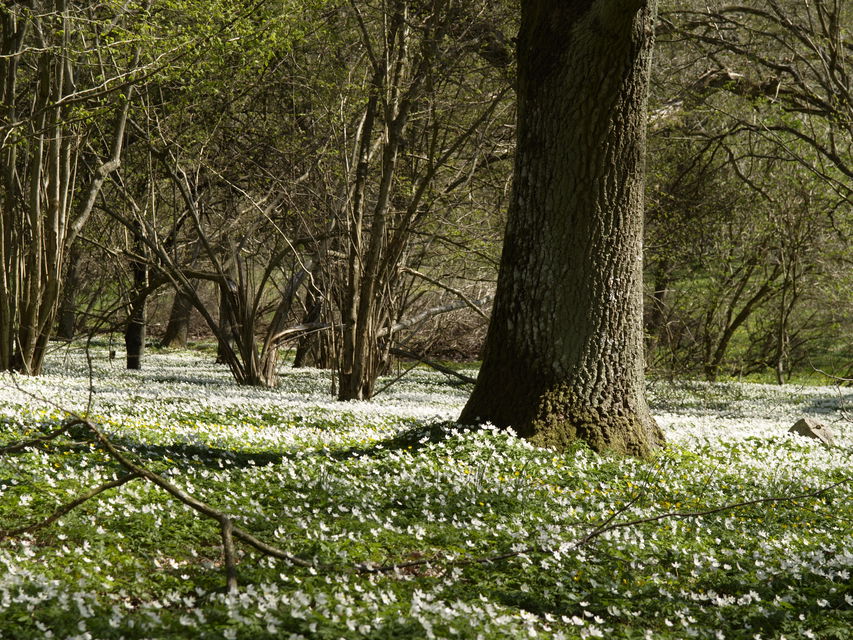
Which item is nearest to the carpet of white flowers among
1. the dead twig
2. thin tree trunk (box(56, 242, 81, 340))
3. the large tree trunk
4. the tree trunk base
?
the dead twig

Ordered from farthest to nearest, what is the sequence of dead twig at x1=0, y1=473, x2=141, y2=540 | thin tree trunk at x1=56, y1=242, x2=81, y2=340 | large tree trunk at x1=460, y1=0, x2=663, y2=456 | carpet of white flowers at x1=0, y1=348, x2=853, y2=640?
thin tree trunk at x1=56, y1=242, x2=81, y2=340, large tree trunk at x1=460, y1=0, x2=663, y2=456, dead twig at x1=0, y1=473, x2=141, y2=540, carpet of white flowers at x1=0, y1=348, x2=853, y2=640

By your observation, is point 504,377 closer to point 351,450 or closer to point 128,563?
point 351,450

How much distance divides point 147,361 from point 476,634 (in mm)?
22932

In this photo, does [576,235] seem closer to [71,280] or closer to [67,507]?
[67,507]

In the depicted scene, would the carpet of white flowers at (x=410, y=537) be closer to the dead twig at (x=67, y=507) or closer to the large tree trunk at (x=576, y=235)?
the dead twig at (x=67, y=507)

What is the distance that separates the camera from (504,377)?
870 cm

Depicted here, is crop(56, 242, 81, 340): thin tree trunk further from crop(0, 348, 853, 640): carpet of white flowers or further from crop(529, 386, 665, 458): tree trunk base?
crop(529, 386, 665, 458): tree trunk base

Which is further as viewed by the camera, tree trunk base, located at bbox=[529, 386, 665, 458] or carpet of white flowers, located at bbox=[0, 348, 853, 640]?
tree trunk base, located at bbox=[529, 386, 665, 458]

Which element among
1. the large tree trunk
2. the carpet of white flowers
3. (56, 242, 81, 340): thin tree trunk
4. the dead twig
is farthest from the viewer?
(56, 242, 81, 340): thin tree trunk

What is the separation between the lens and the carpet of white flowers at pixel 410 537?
4180mm

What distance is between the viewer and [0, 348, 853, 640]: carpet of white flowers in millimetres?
4180

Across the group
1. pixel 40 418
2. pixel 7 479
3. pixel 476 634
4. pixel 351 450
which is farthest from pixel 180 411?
pixel 476 634

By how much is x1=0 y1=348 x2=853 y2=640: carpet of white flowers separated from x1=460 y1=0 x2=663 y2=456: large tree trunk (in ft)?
1.95

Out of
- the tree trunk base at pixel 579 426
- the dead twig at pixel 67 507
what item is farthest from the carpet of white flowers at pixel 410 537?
the tree trunk base at pixel 579 426
